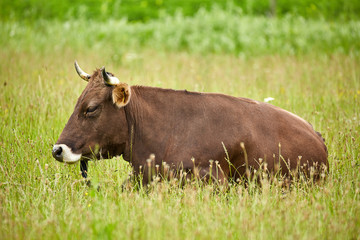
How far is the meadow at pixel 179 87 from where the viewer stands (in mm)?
3348

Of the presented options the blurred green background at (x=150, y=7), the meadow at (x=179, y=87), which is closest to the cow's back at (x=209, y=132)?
the meadow at (x=179, y=87)

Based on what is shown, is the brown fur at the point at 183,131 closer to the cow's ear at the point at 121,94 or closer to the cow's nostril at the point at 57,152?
the cow's ear at the point at 121,94

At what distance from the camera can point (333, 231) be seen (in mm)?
3260

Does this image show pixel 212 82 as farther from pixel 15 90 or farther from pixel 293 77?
pixel 15 90

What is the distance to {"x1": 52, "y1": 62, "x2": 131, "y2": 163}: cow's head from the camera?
4.19 meters

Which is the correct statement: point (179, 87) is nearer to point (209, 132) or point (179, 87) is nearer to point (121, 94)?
point (209, 132)

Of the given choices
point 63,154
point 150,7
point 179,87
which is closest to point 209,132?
point 63,154

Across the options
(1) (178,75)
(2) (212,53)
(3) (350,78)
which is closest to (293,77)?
(3) (350,78)

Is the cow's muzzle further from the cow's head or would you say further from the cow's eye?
the cow's eye

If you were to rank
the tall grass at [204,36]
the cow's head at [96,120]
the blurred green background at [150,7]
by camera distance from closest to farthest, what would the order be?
the cow's head at [96,120], the tall grass at [204,36], the blurred green background at [150,7]

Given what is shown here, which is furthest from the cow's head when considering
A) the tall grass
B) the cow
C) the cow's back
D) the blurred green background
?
the blurred green background

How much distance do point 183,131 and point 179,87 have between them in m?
3.67

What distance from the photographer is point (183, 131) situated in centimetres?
439

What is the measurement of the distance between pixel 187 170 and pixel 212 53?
9250 mm
